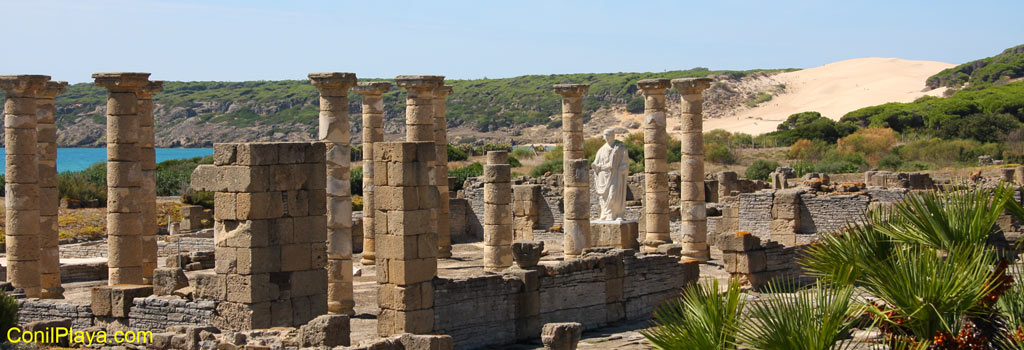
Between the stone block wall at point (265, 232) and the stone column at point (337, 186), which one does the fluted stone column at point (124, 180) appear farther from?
the stone block wall at point (265, 232)

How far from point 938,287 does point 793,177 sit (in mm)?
28436

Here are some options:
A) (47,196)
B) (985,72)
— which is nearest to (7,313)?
(47,196)

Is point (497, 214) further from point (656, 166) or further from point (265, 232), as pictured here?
point (265, 232)

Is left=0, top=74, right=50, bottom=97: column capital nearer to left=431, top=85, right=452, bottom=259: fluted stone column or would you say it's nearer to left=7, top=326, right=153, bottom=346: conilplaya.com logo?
left=7, top=326, right=153, bottom=346: conilplaya.com logo

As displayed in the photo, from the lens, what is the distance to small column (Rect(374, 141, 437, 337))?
14344mm

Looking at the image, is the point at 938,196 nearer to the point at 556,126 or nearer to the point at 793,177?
the point at 793,177

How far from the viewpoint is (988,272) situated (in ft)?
31.2

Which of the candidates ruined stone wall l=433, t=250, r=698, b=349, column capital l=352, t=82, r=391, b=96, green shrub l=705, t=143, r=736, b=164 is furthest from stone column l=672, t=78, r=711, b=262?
green shrub l=705, t=143, r=736, b=164

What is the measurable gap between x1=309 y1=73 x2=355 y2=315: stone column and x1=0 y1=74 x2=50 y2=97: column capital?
486 cm

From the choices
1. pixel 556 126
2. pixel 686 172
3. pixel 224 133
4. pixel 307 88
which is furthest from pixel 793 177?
pixel 307 88

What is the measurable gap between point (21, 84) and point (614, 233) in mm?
10476

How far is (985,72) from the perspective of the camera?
75.4 meters

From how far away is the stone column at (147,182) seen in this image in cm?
1995

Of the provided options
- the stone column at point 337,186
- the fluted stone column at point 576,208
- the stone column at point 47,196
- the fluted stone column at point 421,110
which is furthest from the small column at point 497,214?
the stone column at point 47,196
